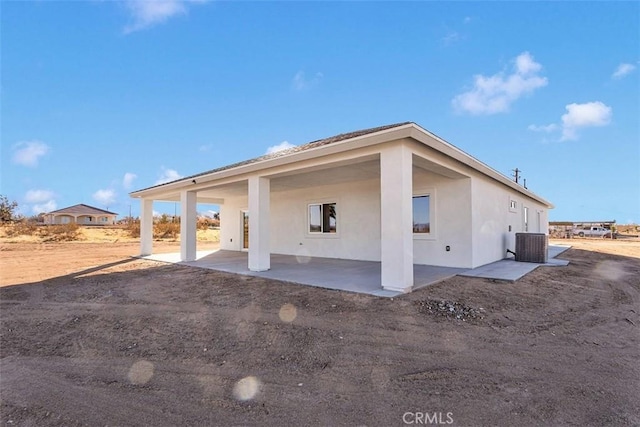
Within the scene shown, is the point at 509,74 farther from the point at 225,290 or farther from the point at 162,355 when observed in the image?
the point at 162,355

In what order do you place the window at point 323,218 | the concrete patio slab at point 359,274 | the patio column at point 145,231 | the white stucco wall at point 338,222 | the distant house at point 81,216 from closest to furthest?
the concrete patio slab at point 359,274, the white stucco wall at point 338,222, the window at point 323,218, the patio column at point 145,231, the distant house at point 81,216

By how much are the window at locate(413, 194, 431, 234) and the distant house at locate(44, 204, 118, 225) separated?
171 feet

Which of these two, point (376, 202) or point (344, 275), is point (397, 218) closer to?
point (344, 275)

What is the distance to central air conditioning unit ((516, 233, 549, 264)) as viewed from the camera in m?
10.2

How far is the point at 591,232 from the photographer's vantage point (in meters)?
36.1

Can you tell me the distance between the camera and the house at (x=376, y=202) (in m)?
5.84

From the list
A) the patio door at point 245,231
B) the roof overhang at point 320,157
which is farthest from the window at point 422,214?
the patio door at point 245,231

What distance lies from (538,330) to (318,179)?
7349 millimetres

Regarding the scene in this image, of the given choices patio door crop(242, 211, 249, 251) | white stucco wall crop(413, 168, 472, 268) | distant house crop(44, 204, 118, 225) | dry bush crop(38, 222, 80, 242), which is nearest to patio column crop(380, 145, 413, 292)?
white stucco wall crop(413, 168, 472, 268)

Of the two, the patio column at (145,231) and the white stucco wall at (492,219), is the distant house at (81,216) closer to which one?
the patio column at (145,231)

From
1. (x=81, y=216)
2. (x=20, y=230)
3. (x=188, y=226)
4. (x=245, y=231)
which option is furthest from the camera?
(x=81, y=216)

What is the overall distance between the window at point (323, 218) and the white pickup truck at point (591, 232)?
126 ft

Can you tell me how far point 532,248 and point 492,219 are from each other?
164 cm

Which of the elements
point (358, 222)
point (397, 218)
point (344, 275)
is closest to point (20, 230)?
point (358, 222)
